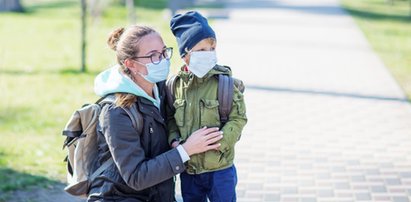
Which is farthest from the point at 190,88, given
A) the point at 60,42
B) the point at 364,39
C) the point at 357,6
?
the point at 357,6

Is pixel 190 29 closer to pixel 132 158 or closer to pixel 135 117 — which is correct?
pixel 135 117

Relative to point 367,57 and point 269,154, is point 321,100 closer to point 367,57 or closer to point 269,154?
point 269,154

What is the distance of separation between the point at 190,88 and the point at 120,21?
16.0 meters

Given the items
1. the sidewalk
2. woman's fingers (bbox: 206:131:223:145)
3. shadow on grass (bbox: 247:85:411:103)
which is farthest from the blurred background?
woman's fingers (bbox: 206:131:223:145)

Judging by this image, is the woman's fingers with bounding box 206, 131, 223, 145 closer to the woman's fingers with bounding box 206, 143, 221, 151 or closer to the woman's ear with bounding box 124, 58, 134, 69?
the woman's fingers with bounding box 206, 143, 221, 151

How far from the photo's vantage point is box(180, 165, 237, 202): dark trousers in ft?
12.8

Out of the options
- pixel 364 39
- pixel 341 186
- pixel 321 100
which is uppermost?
pixel 341 186

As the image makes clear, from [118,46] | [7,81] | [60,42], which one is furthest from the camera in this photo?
[60,42]

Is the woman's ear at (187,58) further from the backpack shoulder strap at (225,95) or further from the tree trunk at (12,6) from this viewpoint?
the tree trunk at (12,6)

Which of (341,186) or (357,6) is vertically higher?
(341,186)

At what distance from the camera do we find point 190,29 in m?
3.70

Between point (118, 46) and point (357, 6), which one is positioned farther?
point (357, 6)

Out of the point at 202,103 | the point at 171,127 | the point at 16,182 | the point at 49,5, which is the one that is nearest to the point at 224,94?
the point at 202,103

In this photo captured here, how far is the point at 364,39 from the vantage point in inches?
661
